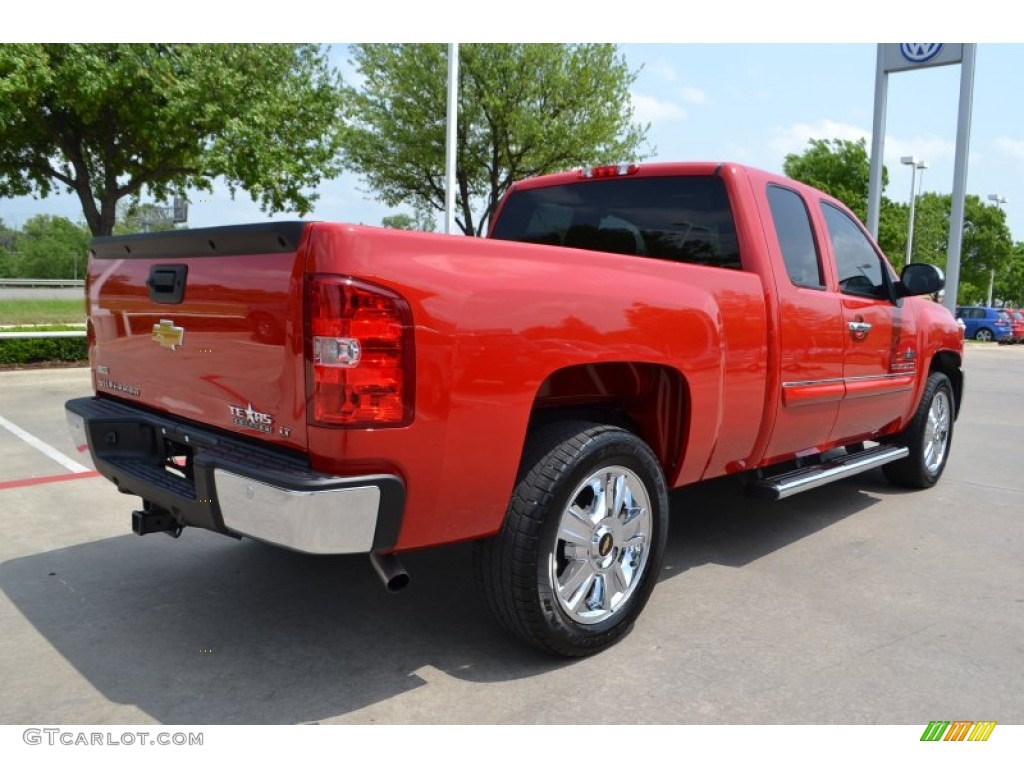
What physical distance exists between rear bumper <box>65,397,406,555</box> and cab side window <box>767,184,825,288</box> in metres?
2.58

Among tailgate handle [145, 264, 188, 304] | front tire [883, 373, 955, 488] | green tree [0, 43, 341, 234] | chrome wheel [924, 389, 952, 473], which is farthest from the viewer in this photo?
green tree [0, 43, 341, 234]

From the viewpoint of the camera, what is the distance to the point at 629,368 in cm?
337

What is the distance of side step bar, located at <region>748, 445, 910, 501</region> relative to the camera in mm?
4059

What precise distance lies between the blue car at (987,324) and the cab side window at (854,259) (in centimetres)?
3175

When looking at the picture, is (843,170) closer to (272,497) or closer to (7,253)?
(272,497)

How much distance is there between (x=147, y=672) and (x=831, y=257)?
12.6 feet

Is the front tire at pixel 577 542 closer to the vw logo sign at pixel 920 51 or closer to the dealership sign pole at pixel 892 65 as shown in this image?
the dealership sign pole at pixel 892 65

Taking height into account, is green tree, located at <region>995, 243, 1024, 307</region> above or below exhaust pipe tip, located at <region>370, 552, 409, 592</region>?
above

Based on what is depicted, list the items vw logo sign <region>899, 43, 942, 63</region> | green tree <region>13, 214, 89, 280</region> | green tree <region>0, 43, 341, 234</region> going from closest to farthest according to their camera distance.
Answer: green tree <region>0, 43, 341, 234</region>, vw logo sign <region>899, 43, 942, 63</region>, green tree <region>13, 214, 89, 280</region>

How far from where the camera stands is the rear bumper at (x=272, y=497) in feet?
7.91

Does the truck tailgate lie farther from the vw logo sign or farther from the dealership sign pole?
the vw logo sign

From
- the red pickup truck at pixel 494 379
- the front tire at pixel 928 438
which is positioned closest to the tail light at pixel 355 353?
the red pickup truck at pixel 494 379

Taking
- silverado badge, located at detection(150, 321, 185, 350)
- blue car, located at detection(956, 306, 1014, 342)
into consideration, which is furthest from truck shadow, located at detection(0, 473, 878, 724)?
blue car, located at detection(956, 306, 1014, 342)

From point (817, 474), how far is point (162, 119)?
41.5 ft
